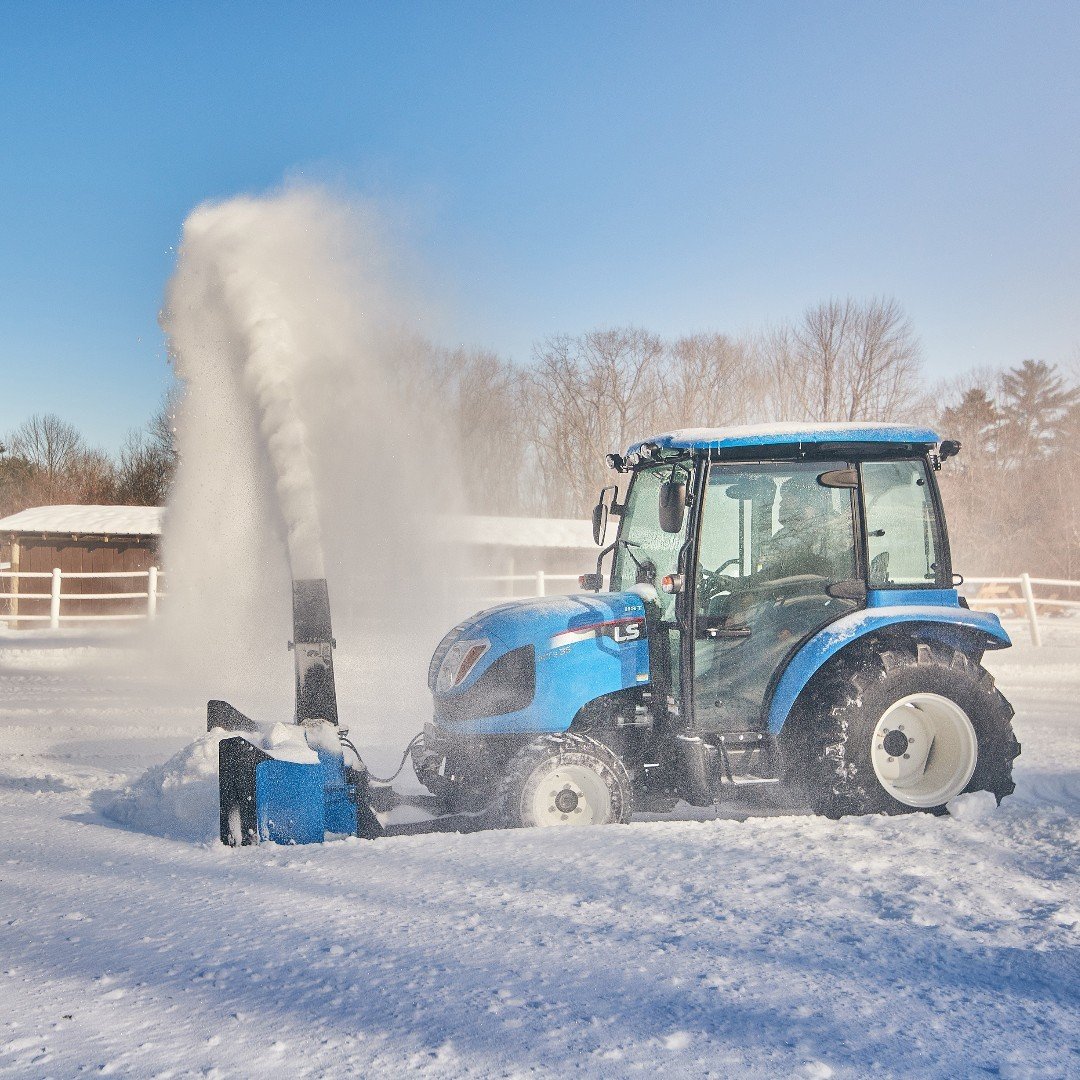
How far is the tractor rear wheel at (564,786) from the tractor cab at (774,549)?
52 centimetres

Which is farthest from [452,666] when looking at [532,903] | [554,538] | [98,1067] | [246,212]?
[554,538]

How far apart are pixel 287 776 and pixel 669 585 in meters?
2.02

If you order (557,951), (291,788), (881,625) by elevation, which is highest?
(881,625)

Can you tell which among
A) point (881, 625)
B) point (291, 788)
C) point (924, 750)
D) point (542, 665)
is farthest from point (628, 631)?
point (291, 788)

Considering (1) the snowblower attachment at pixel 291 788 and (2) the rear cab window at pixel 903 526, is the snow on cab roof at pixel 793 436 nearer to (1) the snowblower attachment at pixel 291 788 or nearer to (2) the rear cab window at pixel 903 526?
(2) the rear cab window at pixel 903 526

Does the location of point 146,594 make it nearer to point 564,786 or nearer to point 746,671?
point 564,786

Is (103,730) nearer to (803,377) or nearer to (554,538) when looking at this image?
(554,538)

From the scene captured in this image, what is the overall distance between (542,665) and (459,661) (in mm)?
449

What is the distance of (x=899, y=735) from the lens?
492 centimetres

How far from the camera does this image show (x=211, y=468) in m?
15.8

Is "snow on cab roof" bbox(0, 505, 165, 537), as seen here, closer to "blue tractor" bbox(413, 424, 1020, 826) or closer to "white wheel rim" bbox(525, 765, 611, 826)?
"blue tractor" bbox(413, 424, 1020, 826)

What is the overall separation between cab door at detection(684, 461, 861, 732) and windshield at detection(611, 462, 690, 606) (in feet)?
0.90

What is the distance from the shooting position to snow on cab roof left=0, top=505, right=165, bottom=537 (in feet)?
92.7

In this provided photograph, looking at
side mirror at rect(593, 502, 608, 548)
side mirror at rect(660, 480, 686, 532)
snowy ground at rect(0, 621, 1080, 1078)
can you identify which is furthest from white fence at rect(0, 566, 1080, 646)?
snowy ground at rect(0, 621, 1080, 1078)
